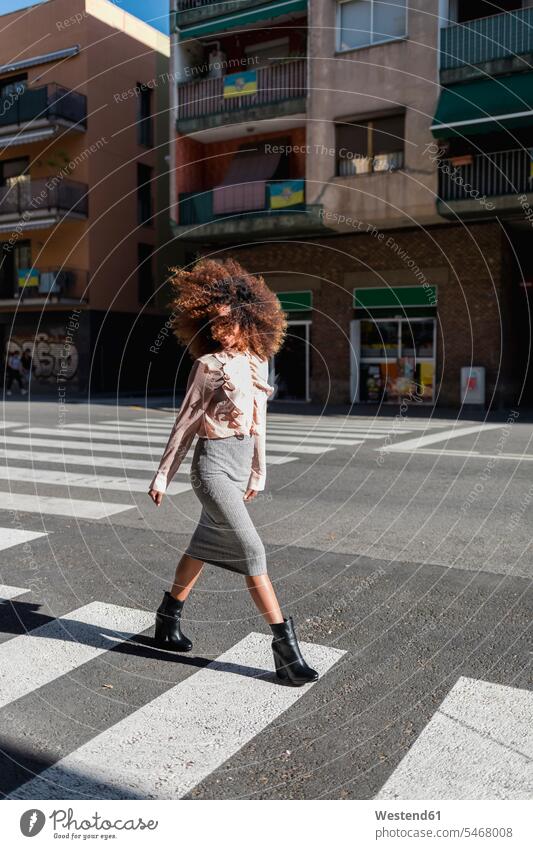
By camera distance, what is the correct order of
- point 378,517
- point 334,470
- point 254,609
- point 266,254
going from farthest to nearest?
point 266,254, point 334,470, point 378,517, point 254,609

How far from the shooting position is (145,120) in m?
34.8

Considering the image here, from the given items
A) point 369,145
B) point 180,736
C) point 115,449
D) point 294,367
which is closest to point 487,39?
point 369,145

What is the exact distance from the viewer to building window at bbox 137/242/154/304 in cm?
3731

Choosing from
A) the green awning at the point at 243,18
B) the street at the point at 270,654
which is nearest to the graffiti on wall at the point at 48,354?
the green awning at the point at 243,18

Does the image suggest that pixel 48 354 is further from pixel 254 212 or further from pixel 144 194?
pixel 254 212

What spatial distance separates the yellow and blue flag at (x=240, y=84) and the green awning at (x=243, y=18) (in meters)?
1.34

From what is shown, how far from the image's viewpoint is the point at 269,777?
291 centimetres

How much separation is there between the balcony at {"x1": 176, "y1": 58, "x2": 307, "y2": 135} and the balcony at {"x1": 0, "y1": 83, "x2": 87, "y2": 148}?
858cm

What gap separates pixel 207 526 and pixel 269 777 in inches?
53.2

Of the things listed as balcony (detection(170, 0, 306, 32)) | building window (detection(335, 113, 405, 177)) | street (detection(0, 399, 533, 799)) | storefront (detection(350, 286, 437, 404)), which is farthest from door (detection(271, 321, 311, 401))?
street (detection(0, 399, 533, 799))

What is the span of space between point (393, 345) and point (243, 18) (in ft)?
34.1

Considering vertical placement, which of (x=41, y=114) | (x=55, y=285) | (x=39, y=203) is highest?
(x=41, y=114)

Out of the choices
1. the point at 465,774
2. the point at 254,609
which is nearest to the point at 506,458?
the point at 254,609
